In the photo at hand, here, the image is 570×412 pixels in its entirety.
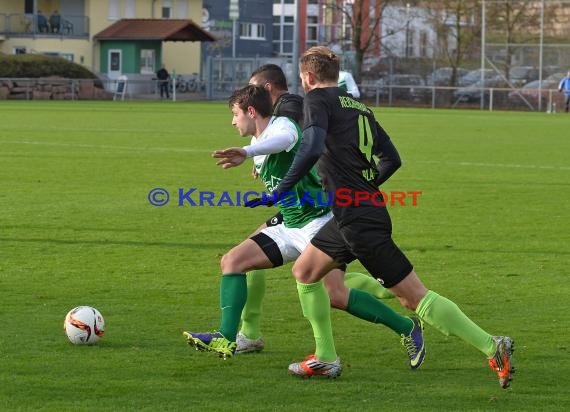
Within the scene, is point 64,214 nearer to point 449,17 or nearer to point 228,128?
point 228,128

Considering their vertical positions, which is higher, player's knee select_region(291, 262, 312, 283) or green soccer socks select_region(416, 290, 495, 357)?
player's knee select_region(291, 262, 312, 283)

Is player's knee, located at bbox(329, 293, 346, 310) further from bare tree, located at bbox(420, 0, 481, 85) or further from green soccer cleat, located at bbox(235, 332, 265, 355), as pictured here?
bare tree, located at bbox(420, 0, 481, 85)

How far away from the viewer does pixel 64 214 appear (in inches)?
530

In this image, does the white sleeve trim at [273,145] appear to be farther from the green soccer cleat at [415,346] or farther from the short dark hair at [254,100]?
the green soccer cleat at [415,346]

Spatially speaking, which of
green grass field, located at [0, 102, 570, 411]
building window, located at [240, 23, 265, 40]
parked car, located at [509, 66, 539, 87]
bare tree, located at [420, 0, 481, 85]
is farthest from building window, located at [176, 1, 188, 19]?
green grass field, located at [0, 102, 570, 411]

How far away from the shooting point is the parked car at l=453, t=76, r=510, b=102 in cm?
5059

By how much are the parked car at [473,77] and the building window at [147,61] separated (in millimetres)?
22279

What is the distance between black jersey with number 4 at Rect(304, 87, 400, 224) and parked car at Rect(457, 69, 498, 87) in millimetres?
45827

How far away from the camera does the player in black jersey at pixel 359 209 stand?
593 centimetres

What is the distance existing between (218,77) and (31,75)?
1096 centimetres

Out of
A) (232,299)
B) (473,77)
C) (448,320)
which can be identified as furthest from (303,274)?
(473,77)

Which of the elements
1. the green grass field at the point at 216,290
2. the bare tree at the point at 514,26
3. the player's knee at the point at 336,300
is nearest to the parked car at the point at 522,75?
the bare tree at the point at 514,26

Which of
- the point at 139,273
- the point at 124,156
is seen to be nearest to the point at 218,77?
the point at 124,156

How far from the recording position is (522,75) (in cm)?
5034
